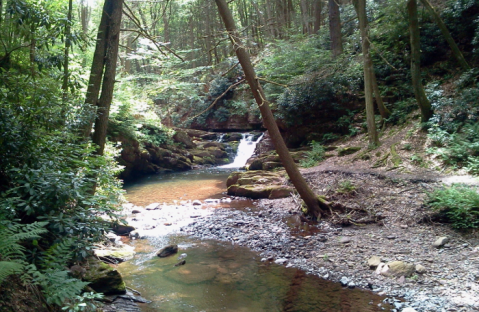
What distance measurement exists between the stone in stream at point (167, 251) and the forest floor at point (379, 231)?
125cm

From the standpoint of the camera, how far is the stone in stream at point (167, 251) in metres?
6.57

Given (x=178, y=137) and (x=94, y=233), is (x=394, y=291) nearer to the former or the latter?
(x=94, y=233)

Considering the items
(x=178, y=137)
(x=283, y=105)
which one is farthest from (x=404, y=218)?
(x=178, y=137)

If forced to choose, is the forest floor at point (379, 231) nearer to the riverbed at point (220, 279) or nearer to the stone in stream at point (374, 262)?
the stone in stream at point (374, 262)

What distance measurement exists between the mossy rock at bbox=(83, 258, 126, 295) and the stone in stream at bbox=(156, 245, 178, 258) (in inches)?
73.8

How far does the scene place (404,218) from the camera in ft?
22.5

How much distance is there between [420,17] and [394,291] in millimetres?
13902

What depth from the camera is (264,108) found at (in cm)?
735

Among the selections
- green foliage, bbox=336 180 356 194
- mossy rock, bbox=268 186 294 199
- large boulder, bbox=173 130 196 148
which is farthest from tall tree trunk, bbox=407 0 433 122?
large boulder, bbox=173 130 196 148

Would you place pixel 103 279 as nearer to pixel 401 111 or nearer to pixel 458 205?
pixel 458 205

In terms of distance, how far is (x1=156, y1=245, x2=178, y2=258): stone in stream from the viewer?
657 cm

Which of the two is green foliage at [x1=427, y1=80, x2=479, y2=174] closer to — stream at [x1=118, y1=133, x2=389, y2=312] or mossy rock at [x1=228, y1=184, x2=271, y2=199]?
mossy rock at [x1=228, y1=184, x2=271, y2=199]

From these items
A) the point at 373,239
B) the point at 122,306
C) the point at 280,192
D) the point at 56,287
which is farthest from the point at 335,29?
the point at 56,287

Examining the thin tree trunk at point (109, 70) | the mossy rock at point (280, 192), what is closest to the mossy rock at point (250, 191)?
the mossy rock at point (280, 192)
